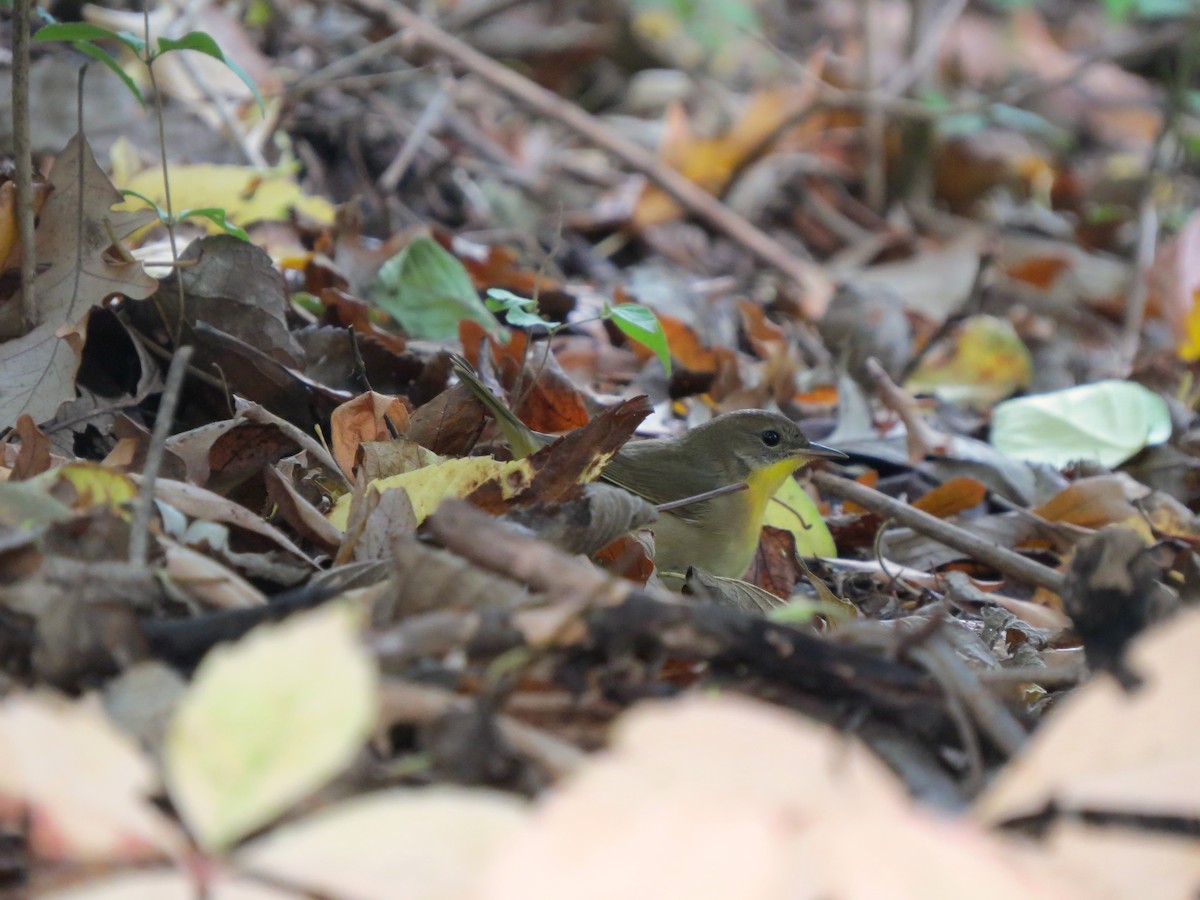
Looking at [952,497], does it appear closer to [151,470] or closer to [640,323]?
[640,323]

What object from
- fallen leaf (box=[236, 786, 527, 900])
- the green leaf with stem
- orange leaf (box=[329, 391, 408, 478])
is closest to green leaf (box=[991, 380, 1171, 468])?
the green leaf with stem

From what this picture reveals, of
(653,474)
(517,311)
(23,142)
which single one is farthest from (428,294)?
(23,142)

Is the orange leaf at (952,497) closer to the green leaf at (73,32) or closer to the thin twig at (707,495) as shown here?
the thin twig at (707,495)

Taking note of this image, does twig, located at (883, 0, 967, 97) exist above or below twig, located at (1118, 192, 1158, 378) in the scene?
above

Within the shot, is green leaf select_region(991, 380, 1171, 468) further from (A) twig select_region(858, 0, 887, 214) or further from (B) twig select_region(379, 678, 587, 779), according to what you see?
(A) twig select_region(858, 0, 887, 214)

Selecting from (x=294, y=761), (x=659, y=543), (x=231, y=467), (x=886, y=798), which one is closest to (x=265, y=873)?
(x=294, y=761)

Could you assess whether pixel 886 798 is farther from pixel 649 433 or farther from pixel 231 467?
pixel 649 433

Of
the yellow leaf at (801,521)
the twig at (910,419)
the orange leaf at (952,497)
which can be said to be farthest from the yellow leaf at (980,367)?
the yellow leaf at (801,521)

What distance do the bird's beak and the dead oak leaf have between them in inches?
78.9

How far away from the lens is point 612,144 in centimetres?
610

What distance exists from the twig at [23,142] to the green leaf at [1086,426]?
2858mm

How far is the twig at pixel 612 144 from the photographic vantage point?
565 centimetres

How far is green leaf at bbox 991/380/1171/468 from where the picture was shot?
12.9 feet

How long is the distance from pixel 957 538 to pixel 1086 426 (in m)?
1.38
